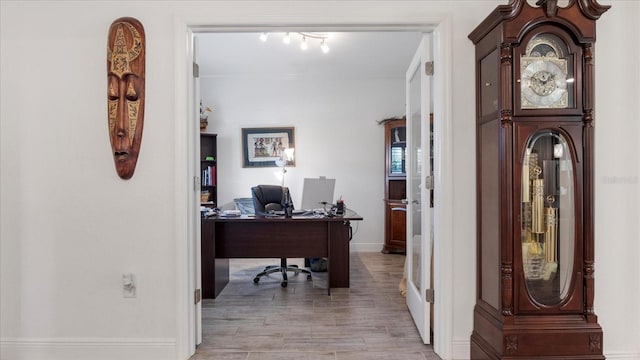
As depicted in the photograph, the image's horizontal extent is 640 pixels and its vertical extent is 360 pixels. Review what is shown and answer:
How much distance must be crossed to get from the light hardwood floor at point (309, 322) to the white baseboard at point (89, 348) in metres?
0.22

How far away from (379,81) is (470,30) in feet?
11.4

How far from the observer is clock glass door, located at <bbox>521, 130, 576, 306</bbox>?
6.17 ft

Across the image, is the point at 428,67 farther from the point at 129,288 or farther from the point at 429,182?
the point at 129,288

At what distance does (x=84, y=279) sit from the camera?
88.7 inches

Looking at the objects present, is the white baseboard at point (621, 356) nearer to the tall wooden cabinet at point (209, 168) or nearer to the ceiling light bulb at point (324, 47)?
the ceiling light bulb at point (324, 47)

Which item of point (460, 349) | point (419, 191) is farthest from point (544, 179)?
point (460, 349)

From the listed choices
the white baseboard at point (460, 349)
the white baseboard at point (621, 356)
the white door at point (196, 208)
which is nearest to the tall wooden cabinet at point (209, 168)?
the white door at point (196, 208)

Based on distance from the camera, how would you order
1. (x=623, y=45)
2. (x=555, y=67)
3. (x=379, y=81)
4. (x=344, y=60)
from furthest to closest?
1. (x=379, y=81)
2. (x=344, y=60)
3. (x=623, y=45)
4. (x=555, y=67)

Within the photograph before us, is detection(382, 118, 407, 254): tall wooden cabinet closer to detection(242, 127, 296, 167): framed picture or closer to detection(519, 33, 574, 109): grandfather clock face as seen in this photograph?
detection(242, 127, 296, 167): framed picture

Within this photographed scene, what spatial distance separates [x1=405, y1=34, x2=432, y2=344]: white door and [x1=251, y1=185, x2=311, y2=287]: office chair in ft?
4.69

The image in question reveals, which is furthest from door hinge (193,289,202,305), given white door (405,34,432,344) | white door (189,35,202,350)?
white door (405,34,432,344)

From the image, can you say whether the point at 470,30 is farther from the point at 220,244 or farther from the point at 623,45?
the point at 220,244

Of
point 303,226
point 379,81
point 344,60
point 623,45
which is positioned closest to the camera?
point 623,45

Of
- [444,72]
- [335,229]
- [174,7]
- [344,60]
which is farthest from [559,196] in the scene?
[344,60]
